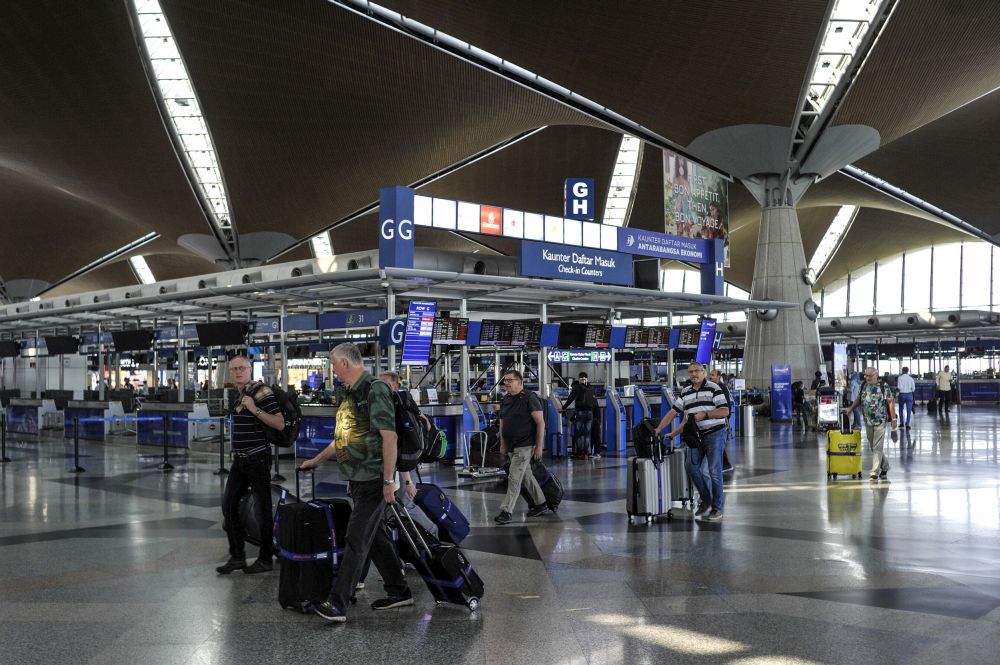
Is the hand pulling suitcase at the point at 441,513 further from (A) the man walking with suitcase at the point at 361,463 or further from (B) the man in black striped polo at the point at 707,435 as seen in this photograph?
(B) the man in black striped polo at the point at 707,435

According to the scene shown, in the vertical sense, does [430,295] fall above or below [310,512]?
above

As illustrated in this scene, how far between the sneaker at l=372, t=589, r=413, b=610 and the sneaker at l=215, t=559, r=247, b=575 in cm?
140

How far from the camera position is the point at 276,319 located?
64.1 feet

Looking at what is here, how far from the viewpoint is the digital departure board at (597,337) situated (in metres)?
17.6

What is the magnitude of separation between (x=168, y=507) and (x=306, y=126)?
83.5 feet

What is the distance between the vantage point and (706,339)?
2053 centimetres

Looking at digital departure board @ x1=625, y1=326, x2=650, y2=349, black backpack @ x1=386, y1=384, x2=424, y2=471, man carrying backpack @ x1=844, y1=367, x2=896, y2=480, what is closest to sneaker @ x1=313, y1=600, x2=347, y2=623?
black backpack @ x1=386, y1=384, x2=424, y2=471

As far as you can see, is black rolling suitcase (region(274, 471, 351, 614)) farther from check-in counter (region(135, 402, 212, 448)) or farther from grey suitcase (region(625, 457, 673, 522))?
check-in counter (region(135, 402, 212, 448))

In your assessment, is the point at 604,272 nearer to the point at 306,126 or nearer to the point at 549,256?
the point at 549,256

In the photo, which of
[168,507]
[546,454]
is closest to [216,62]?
[546,454]

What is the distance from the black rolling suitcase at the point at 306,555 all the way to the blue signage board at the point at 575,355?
1231cm

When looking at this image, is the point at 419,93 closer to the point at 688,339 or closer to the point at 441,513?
the point at 688,339

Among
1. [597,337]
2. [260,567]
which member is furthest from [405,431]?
[597,337]

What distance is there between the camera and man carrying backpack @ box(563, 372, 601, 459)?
15.2 metres
